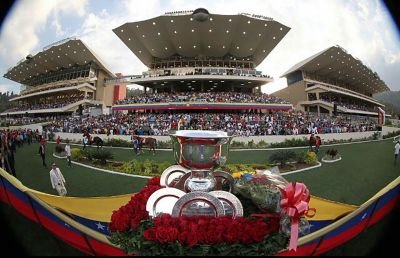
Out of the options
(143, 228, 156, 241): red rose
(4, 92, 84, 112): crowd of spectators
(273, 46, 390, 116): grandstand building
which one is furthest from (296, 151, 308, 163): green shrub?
(4, 92, 84, 112): crowd of spectators

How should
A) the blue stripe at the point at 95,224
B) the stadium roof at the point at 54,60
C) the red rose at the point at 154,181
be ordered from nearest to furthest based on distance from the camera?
1. the blue stripe at the point at 95,224
2. the stadium roof at the point at 54,60
3. the red rose at the point at 154,181

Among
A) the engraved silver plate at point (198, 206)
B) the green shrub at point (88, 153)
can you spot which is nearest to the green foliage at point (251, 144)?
the engraved silver plate at point (198, 206)

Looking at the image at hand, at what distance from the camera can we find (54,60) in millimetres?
2613

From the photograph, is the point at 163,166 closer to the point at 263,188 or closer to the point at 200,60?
the point at 263,188

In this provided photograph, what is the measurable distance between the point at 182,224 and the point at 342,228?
1.01 meters

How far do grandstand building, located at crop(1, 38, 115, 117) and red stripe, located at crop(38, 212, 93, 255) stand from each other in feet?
3.61

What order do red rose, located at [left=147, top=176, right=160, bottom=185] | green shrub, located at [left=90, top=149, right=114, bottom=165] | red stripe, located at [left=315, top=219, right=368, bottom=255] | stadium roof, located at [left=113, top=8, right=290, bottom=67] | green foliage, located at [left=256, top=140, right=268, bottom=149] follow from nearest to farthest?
red stripe, located at [left=315, top=219, right=368, bottom=255] → stadium roof, located at [left=113, top=8, right=290, bottom=67] → green shrub, located at [left=90, top=149, right=114, bottom=165] → red rose, located at [left=147, top=176, right=160, bottom=185] → green foliage, located at [left=256, top=140, right=268, bottom=149]

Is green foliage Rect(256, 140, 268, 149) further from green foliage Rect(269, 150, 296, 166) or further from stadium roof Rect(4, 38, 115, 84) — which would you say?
stadium roof Rect(4, 38, 115, 84)

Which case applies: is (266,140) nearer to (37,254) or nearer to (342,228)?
(342,228)

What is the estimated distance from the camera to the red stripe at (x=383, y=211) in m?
1.83

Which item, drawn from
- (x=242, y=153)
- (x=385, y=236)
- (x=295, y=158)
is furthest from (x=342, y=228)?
(x=242, y=153)

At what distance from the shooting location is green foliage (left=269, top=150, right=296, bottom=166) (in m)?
2.66

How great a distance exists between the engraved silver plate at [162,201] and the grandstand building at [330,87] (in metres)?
1.42

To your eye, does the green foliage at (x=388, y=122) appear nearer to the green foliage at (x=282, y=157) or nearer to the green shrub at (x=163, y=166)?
the green foliage at (x=282, y=157)
